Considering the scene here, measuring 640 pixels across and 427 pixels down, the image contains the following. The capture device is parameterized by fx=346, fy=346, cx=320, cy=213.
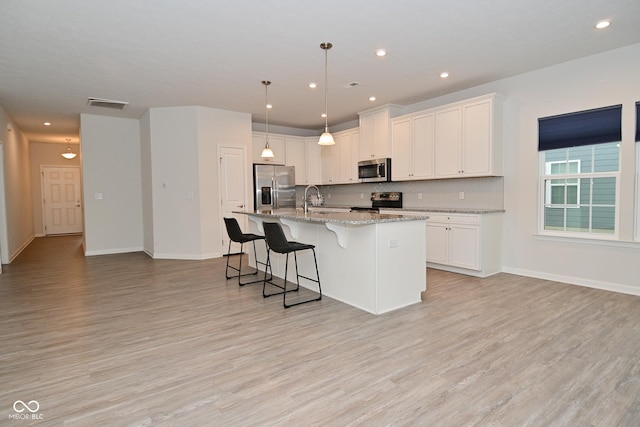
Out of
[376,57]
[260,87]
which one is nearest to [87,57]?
[260,87]

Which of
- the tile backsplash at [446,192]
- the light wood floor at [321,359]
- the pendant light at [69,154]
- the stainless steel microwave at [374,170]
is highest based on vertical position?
the pendant light at [69,154]

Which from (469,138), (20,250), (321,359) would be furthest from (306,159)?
(20,250)

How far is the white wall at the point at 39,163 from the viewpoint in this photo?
32.1 feet

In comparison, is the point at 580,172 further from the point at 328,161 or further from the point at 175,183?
the point at 175,183

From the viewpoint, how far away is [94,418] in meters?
1.85

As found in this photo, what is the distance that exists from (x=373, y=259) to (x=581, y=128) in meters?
3.19

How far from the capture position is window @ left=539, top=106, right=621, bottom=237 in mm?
4027

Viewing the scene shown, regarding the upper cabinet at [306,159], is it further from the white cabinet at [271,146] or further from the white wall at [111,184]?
the white wall at [111,184]

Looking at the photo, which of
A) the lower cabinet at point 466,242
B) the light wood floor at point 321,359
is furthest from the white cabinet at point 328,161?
the light wood floor at point 321,359

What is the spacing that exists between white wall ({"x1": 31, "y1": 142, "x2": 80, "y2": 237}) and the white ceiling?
5211 mm

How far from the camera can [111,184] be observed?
711cm

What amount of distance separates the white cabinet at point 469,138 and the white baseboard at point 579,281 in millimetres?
1409

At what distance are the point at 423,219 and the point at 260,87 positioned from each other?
3097 mm

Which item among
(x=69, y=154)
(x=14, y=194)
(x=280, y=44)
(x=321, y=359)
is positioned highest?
(x=280, y=44)
